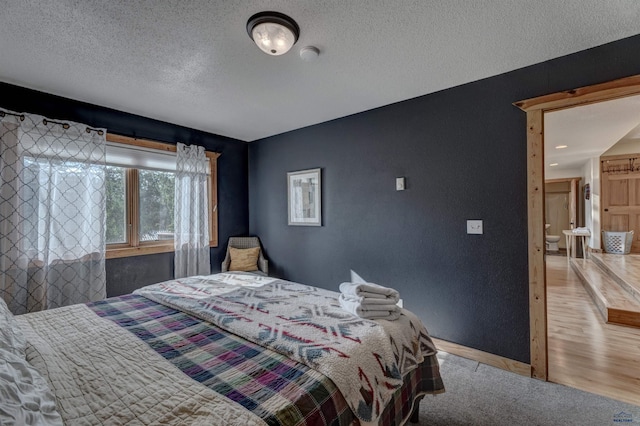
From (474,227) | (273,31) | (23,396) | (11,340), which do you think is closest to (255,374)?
(23,396)

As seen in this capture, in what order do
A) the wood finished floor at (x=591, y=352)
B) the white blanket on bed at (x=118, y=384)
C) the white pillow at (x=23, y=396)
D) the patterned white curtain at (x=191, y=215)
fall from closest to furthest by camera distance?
the white pillow at (x=23, y=396)
the white blanket on bed at (x=118, y=384)
the wood finished floor at (x=591, y=352)
the patterned white curtain at (x=191, y=215)

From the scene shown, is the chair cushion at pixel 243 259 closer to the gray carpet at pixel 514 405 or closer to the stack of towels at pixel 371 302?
the stack of towels at pixel 371 302

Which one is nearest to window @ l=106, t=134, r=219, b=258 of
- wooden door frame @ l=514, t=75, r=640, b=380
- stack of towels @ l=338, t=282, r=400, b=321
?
stack of towels @ l=338, t=282, r=400, b=321

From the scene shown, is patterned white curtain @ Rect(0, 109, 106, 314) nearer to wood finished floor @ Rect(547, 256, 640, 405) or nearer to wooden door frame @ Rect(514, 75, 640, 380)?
wooden door frame @ Rect(514, 75, 640, 380)

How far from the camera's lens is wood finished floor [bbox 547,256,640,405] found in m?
2.07

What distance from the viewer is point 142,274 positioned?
3258mm

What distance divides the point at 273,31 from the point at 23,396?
1.90 m

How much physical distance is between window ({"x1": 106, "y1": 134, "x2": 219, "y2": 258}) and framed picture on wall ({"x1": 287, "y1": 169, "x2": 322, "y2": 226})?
1.52 meters

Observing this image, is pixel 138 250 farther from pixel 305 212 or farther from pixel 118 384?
pixel 118 384

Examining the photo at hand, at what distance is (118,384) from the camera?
1003mm

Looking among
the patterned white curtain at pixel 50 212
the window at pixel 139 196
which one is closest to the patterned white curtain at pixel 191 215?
the window at pixel 139 196

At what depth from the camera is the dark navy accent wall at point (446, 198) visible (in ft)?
7.40

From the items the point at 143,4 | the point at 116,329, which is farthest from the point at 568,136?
the point at 116,329

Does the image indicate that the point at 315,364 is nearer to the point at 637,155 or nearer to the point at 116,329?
the point at 116,329
